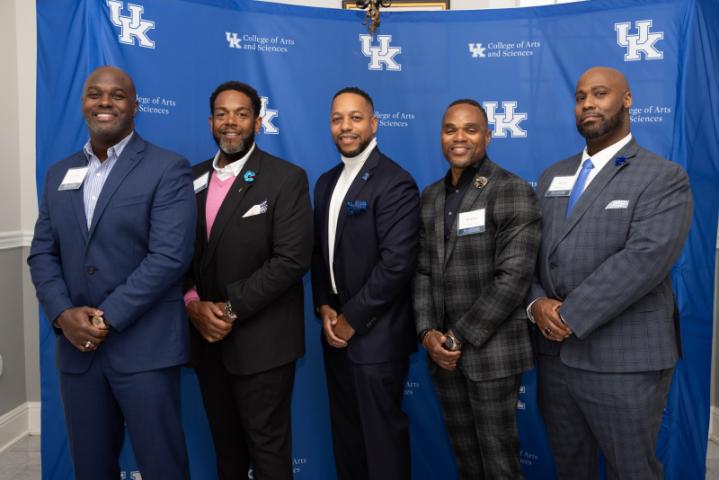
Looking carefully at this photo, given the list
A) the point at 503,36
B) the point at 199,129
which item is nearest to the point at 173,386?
the point at 199,129

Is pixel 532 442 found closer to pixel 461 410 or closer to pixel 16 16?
pixel 461 410

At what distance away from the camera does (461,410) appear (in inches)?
88.3

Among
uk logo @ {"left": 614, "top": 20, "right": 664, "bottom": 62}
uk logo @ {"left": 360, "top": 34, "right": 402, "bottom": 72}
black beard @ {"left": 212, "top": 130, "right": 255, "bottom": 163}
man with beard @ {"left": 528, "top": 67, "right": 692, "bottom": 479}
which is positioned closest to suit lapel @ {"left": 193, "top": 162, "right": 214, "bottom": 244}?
black beard @ {"left": 212, "top": 130, "right": 255, "bottom": 163}

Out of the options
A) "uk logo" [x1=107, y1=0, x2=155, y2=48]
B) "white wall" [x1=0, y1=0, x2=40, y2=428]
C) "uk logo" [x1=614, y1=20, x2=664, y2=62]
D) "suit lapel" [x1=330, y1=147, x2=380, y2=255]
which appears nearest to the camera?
"suit lapel" [x1=330, y1=147, x2=380, y2=255]

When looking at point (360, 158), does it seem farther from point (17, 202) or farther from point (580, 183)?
point (17, 202)

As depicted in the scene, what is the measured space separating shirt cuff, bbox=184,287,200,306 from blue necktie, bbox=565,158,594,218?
1.44 metres

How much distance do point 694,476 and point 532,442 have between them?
2.53 feet

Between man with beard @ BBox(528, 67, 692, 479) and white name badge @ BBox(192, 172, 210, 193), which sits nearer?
man with beard @ BBox(528, 67, 692, 479)

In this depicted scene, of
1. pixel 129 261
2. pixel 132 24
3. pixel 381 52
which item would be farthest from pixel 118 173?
pixel 381 52

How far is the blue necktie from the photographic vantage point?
2119mm

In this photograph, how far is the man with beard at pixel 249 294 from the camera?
2.16m

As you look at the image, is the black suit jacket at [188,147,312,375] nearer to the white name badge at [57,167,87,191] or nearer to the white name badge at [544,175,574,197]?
the white name badge at [57,167,87,191]

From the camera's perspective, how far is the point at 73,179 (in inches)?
79.1

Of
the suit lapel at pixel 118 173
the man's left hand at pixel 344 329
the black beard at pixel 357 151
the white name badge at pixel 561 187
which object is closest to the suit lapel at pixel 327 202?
the black beard at pixel 357 151
